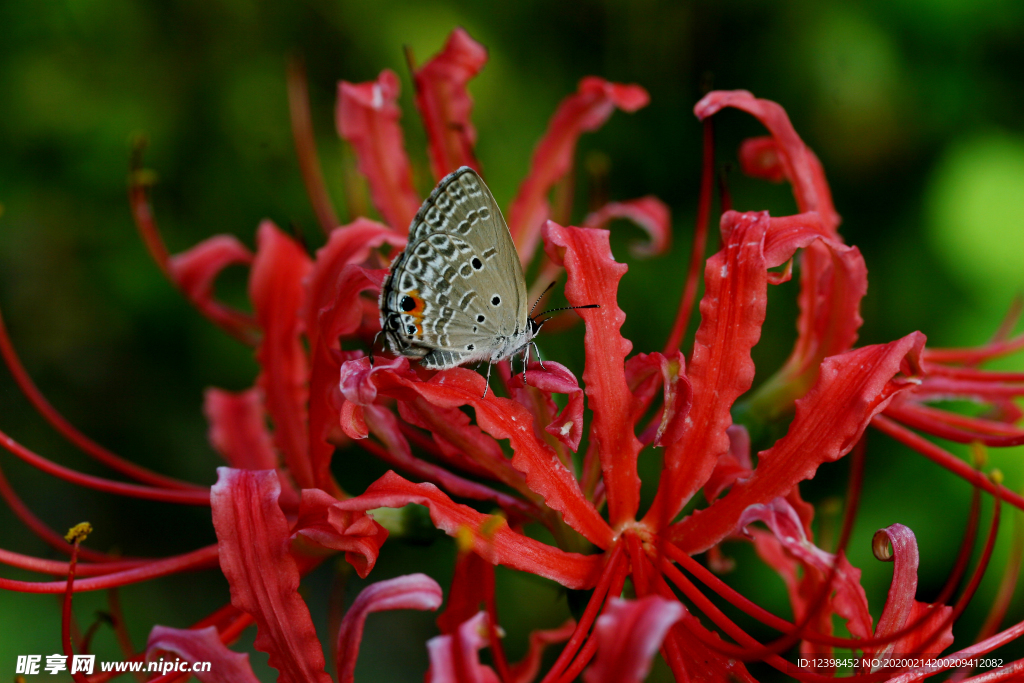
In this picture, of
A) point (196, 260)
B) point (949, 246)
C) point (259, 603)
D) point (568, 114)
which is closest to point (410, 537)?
point (259, 603)

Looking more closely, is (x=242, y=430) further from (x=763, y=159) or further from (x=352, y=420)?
(x=763, y=159)

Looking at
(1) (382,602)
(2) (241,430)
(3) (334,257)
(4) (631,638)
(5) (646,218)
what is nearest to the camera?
(4) (631,638)

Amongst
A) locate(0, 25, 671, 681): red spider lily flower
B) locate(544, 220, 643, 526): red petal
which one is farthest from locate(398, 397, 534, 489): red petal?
locate(544, 220, 643, 526): red petal

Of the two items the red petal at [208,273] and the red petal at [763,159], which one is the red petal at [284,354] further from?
the red petal at [763,159]

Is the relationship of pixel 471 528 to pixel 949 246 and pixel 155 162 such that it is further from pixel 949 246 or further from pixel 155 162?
pixel 155 162

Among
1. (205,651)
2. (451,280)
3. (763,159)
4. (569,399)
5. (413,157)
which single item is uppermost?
(413,157)

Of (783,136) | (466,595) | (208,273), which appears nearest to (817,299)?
(783,136)
